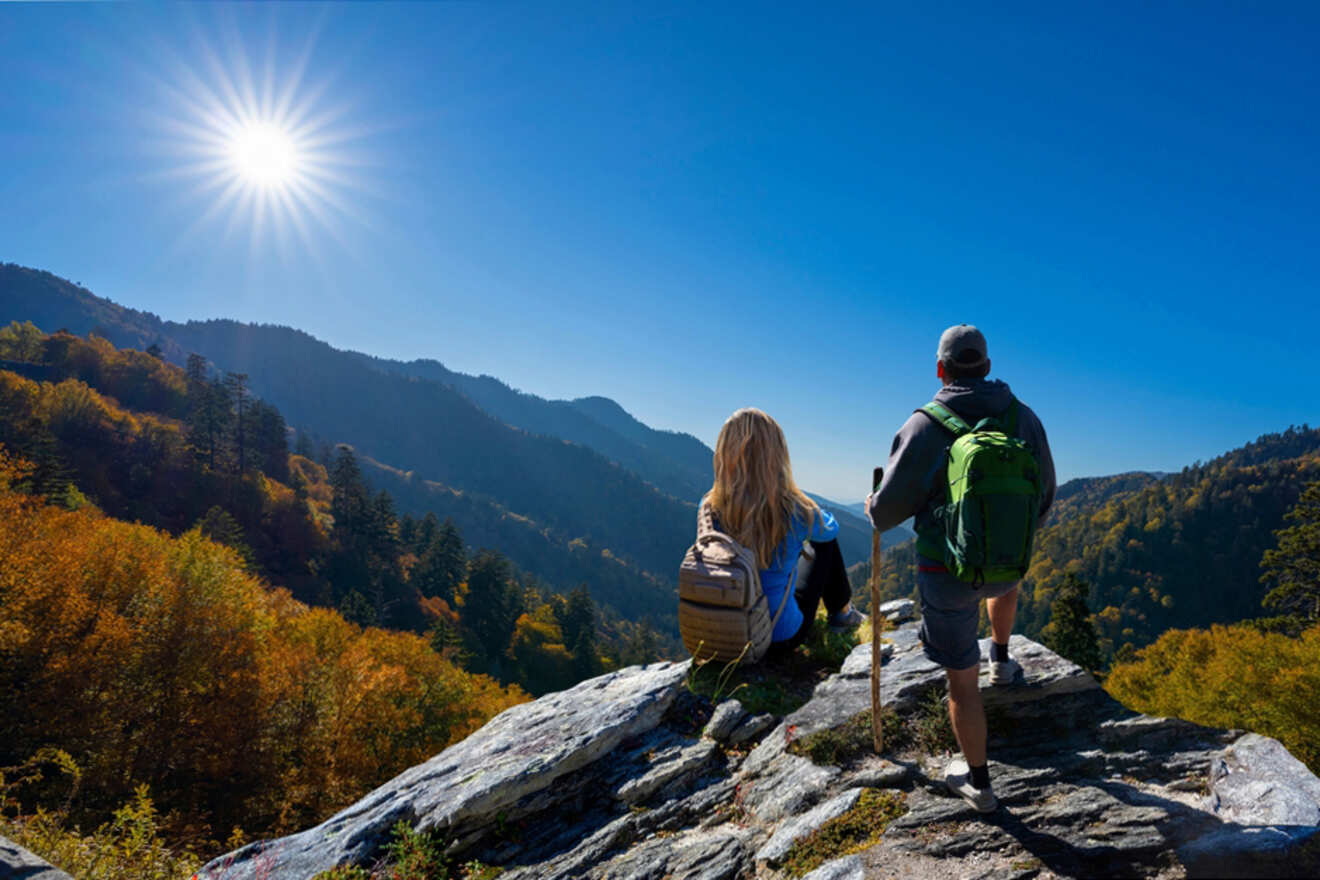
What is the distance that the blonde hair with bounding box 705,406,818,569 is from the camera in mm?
6465

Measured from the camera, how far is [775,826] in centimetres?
432

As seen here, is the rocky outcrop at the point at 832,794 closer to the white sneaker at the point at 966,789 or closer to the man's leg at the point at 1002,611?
the white sneaker at the point at 966,789

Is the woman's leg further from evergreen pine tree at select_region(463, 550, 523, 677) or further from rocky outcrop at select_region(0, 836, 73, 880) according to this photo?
evergreen pine tree at select_region(463, 550, 523, 677)

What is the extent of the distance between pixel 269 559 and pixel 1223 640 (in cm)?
11113

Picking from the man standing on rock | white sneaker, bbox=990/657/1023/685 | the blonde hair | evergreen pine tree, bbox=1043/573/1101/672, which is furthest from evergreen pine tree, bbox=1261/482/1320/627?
the man standing on rock

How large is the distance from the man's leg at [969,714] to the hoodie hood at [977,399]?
1932 mm

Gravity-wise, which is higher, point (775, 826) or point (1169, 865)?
point (1169, 865)

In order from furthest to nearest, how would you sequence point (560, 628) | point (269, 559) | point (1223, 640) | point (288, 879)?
point (560, 628)
point (269, 559)
point (1223, 640)
point (288, 879)

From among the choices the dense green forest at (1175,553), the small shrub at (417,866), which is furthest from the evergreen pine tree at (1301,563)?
the dense green forest at (1175,553)

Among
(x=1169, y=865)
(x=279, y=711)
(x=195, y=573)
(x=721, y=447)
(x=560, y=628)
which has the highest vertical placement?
(x=721, y=447)

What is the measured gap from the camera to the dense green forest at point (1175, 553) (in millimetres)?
129000

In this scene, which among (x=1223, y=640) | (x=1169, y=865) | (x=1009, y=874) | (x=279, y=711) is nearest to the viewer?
(x=1169, y=865)

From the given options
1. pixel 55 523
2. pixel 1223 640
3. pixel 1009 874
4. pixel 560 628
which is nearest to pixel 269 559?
pixel 560 628

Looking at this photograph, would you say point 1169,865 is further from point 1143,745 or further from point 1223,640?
point 1223,640
